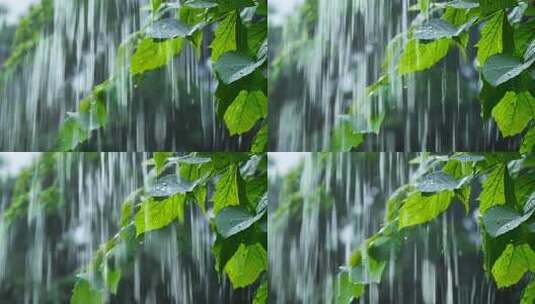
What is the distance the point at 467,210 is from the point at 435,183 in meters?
0.09

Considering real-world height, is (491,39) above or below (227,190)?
above

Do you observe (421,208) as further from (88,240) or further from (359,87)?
(88,240)

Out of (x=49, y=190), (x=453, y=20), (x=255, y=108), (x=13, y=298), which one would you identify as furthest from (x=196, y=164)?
(x=453, y=20)

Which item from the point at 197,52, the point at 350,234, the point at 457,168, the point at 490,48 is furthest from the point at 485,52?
the point at 197,52

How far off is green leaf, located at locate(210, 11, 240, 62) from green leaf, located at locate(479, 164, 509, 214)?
60 centimetres

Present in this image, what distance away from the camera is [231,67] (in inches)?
79.4

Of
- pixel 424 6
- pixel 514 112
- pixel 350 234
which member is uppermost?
pixel 424 6

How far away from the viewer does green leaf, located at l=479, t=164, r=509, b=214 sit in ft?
6.72

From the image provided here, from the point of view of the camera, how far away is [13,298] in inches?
77.5

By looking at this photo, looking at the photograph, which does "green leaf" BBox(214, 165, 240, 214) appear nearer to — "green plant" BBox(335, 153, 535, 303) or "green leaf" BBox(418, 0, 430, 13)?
"green plant" BBox(335, 153, 535, 303)

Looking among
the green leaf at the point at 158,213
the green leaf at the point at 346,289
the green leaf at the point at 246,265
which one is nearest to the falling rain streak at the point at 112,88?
the green leaf at the point at 158,213

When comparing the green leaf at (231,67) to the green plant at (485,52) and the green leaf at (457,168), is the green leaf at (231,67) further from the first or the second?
the green leaf at (457,168)

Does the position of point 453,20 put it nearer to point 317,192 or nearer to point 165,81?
point 317,192

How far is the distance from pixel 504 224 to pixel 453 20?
1.44 feet
